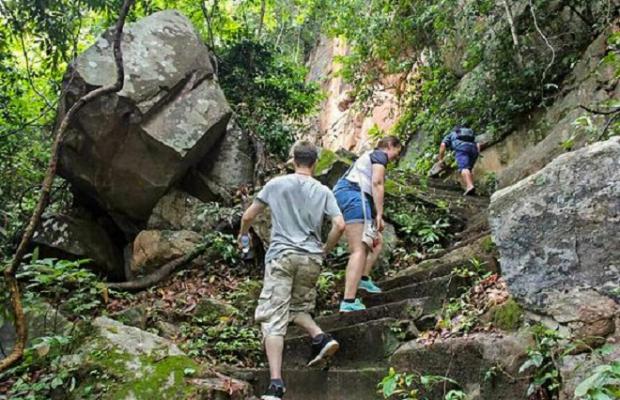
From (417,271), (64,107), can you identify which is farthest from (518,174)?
(64,107)

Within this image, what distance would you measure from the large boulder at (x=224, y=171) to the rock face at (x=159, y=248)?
3.15 ft

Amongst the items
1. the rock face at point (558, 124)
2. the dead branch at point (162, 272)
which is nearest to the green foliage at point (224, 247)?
the dead branch at point (162, 272)

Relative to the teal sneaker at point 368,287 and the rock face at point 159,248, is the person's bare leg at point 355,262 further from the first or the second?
the rock face at point 159,248

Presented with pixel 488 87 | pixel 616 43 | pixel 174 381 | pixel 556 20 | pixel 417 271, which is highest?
pixel 556 20

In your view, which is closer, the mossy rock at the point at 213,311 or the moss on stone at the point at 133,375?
the moss on stone at the point at 133,375

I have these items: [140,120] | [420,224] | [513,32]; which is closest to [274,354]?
[420,224]

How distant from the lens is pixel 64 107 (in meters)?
8.53

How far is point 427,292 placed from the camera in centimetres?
508

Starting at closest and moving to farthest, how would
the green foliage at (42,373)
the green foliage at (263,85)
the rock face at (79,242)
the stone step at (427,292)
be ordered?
the green foliage at (42,373) → the stone step at (427,292) → the rock face at (79,242) → the green foliage at (263,85)

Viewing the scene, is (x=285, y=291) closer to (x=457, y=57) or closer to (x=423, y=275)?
(x=423, y=275)

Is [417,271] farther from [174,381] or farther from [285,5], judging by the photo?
[285,5]

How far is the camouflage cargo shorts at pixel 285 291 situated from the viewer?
4.07 m

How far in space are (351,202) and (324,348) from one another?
A: 188 centimetres

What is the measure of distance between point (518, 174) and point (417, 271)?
8.46 feet
